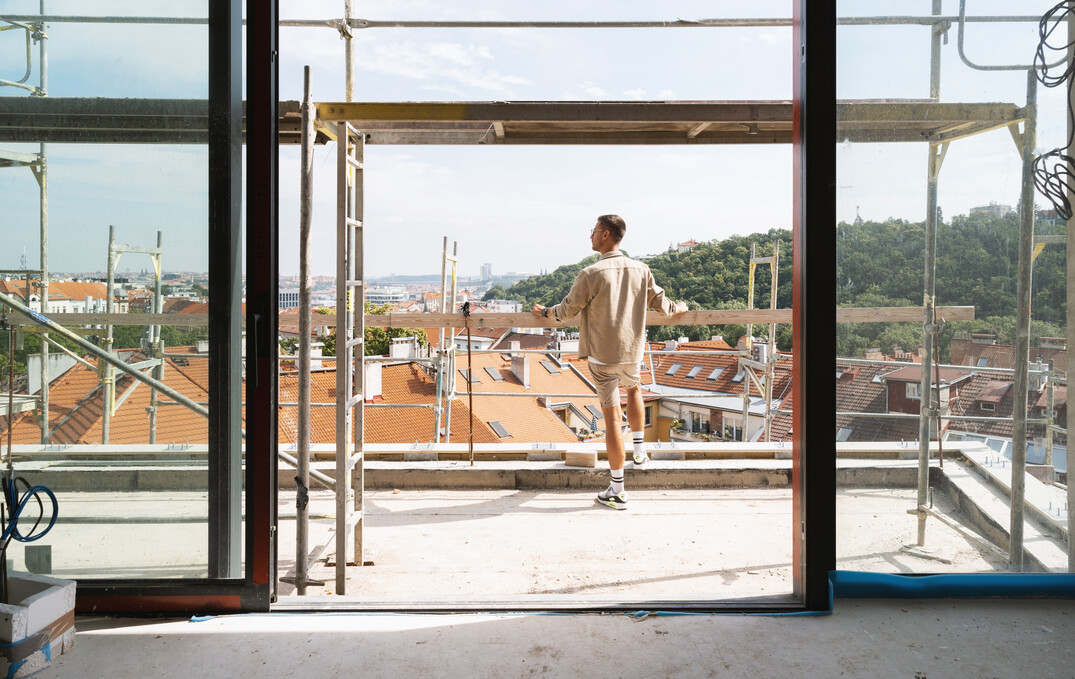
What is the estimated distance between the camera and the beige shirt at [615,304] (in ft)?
14.4

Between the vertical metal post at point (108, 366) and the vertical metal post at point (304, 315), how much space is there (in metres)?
0.83

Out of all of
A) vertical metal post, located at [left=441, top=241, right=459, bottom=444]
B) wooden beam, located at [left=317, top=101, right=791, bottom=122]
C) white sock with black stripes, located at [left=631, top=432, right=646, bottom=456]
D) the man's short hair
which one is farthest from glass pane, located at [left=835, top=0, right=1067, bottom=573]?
A: vertical metal post, located at [left=441, top=241, right=459, bottom=444]

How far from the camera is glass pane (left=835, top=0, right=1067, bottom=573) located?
7.44 feet

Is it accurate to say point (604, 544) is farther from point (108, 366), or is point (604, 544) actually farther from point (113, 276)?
point (113, 276)

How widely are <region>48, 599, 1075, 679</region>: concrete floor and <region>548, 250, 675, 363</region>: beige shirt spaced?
2.35m

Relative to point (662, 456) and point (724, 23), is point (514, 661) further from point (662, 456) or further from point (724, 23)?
point (724, 23)

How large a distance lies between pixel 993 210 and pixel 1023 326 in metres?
0.39

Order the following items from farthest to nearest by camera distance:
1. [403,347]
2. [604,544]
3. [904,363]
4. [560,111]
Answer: [403,347] → [604,544] → [560,111] → [904,363]

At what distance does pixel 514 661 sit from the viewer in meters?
1.94

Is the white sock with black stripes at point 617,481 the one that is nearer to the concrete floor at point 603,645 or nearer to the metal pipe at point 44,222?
the concrete floor at point 603,645

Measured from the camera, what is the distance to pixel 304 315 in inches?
124

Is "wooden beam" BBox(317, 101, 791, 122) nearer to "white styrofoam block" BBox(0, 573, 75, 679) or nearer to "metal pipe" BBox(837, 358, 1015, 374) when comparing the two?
"metal pipe" BBox(837, 358, 1015, 374)

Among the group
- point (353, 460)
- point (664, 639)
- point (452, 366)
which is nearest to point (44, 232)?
point (353, 460)

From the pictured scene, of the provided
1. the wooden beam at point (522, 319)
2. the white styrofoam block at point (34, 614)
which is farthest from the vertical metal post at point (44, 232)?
the wooden beam at point (522, 319)
